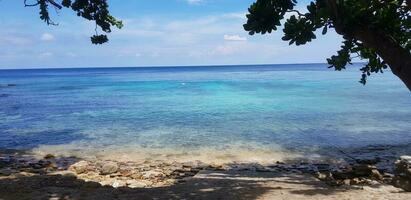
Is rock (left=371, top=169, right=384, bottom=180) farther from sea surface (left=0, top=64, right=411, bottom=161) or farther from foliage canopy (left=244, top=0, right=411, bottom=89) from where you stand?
foliage canopy (left=244, top=0, right=411, bottom=89)

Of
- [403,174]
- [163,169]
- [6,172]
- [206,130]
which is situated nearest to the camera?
[403,174]

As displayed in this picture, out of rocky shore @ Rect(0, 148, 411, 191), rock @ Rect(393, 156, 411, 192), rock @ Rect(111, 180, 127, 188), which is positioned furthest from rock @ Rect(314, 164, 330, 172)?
rock @ Rect(111, 180, 127, 188)

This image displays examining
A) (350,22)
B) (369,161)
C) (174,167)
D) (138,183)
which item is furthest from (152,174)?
(350,22)

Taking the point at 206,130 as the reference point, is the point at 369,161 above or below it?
above

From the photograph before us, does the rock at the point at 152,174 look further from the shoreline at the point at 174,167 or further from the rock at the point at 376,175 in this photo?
the rock at the point at 376,175

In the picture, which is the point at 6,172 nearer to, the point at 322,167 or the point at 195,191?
the point at 195,191

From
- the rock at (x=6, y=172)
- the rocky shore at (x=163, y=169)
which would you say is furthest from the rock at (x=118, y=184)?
the rock at (x=6, y=172)

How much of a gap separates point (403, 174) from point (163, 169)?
736 centimetres

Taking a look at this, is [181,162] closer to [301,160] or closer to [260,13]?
[301,160]

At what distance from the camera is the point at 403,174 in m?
10.8

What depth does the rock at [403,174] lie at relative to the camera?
34.4 ft

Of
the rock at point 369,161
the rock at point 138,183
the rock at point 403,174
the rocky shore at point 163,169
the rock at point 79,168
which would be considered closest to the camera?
the rock at point 403,174

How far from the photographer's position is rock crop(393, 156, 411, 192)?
34.4ft

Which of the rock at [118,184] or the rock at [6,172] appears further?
the rock at [6,172]
